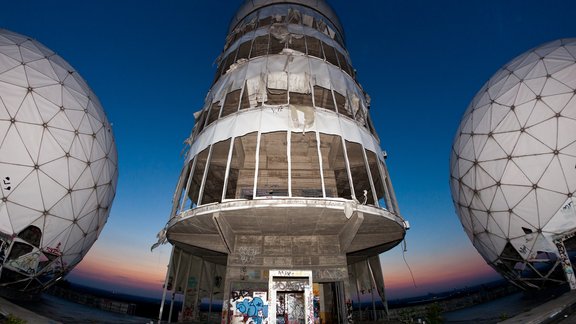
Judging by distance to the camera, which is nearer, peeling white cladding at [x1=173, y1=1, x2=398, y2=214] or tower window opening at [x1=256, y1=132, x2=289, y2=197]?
peeling white cladding at [x1=173, y1=1, x2=398, y2=214]

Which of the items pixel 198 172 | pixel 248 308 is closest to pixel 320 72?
pixel 198 172

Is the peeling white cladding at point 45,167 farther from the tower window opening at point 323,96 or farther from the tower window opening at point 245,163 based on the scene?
the tower window opening at point 323,96

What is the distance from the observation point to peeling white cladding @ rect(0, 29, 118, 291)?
48.5 ft

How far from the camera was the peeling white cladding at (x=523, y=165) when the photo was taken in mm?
16281

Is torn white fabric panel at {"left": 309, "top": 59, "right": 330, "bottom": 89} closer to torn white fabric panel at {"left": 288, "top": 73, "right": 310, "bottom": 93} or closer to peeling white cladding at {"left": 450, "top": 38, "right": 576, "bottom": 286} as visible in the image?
torn white fabric panel at {"left": 288, "top": 73, "right": 310, "bottom": 93}

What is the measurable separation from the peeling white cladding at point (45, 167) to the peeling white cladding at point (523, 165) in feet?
84.1

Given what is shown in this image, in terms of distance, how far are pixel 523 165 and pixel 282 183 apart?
14784 mm

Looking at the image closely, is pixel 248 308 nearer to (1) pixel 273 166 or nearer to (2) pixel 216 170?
(1) pixel 273 166

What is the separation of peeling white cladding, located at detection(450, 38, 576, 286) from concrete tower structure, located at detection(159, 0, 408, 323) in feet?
22.2

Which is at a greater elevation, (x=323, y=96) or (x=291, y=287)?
(x=323, y=96)

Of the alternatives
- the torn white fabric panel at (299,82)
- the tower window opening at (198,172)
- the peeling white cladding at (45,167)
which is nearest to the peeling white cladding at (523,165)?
the torn white fabric panel at (299,82)

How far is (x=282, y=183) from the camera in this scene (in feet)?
61.4

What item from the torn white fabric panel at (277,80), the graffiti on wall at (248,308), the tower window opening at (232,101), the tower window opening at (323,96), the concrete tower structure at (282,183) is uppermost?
the torn white fabric panel at (277,80)

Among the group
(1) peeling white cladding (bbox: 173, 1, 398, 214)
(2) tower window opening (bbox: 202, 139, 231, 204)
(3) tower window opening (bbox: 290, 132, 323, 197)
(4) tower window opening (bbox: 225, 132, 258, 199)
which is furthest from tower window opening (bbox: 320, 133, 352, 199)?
(2) tower window opening (bbox: 202, 139, 231, 204)
